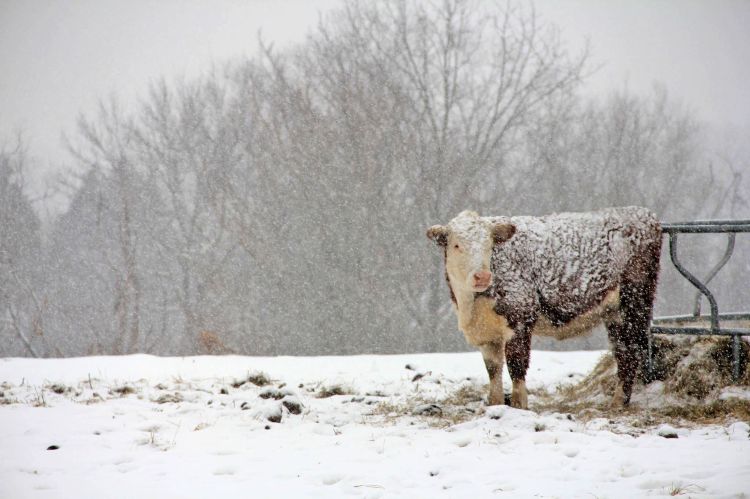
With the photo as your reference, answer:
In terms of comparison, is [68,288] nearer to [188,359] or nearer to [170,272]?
[170,272]

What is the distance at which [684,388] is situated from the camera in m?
5.94

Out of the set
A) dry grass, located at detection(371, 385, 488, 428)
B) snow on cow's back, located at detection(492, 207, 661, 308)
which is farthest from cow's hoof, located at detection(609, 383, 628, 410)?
dry grass, located at detection(371, 385, 488, 428)

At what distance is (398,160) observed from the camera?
2278 cm

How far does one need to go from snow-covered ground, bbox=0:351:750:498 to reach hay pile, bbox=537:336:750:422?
59 cm

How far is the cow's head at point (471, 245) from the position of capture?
5.75 meters

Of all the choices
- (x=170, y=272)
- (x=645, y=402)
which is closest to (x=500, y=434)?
(x=645, y=402)

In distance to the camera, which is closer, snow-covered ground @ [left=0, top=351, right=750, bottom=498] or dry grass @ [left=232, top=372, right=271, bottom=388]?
snow-covered ground @ [left=0, top=351, right=750, bottom=498]

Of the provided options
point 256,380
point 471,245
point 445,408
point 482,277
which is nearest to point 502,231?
point 471,245

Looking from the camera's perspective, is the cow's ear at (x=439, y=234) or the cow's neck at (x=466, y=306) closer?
the cow's neck at (x=466, y=306)

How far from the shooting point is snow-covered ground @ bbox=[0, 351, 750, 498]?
3750 millimetres

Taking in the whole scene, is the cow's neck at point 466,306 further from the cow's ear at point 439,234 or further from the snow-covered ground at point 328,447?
the snow-covered ground at point 328,447

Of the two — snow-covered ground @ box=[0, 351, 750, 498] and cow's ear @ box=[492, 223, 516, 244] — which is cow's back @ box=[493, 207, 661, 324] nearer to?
cow's ear @ box=[492, 223, 516, 244]

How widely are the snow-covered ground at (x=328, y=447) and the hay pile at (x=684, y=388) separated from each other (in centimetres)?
59

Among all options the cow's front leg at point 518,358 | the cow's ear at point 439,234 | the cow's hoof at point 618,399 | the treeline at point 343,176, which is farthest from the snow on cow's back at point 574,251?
the treeline at point 343,176
